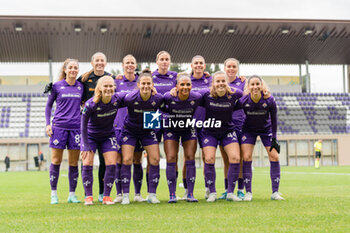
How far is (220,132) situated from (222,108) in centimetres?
34

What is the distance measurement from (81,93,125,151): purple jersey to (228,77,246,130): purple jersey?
1.71 m

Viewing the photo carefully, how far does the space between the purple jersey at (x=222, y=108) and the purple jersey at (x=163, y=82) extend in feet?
2.63

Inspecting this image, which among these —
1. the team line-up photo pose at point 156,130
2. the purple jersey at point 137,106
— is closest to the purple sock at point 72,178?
Result: the team line-up photo pose at point 156,130

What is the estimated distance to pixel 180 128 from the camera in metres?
6.60

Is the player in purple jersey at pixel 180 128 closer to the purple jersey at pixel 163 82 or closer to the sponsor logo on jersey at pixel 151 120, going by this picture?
the sponsor logo on jersey at pixel 151 120

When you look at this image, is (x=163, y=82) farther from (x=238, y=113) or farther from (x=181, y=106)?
(x=238, y=113)

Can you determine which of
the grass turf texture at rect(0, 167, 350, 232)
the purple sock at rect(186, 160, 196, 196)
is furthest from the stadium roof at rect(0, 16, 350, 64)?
the grass turf texture at rect(0, 167, 350, 232)

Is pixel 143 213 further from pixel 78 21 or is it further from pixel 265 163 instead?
pixel 265 163

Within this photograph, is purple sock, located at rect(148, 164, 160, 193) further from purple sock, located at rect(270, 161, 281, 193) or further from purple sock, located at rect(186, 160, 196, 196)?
purple sock, located at rect(270, 161, 281, 193)

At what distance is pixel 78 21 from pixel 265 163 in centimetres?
1348

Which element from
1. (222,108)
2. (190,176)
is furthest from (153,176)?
(222,108)

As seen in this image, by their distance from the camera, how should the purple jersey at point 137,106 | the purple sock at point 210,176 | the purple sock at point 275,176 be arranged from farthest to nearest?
1. the purple sock at point 275,176
2. the purple sock at point 210,176
3. the purple jersey at point 137,106

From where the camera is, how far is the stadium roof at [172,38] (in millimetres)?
27047

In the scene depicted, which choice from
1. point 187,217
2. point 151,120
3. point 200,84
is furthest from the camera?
point 200,84
